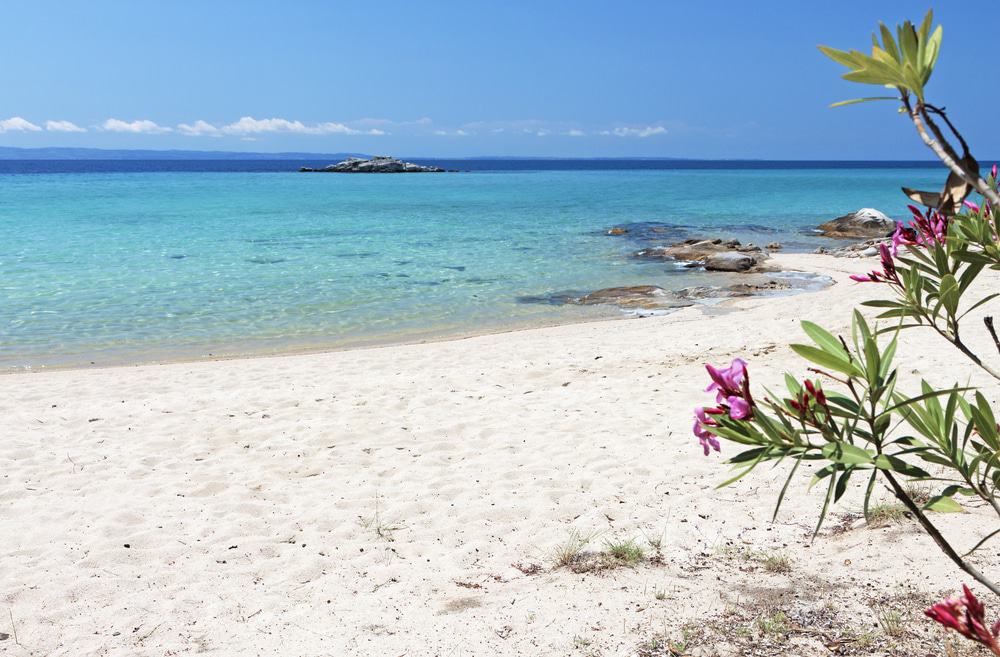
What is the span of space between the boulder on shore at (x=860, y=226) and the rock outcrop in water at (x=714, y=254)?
5432 millimetres

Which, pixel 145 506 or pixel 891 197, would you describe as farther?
pixel 891 197

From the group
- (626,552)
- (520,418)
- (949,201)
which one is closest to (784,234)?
(520,418)

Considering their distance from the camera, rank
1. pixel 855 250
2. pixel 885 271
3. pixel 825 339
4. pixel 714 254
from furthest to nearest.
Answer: pixel 855 250 < pixel 714 254 < pixel 885 271 < pixel 825 339

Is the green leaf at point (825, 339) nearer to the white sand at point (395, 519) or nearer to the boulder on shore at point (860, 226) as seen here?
the white sand at point (395, 519)

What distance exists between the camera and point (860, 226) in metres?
26.1

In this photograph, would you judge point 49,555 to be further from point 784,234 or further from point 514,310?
point 784,234

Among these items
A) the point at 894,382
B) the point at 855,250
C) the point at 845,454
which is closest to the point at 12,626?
the point at 845,454

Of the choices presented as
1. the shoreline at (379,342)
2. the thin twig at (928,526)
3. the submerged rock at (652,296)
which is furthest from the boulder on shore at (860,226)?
the thin twig at (928,526)

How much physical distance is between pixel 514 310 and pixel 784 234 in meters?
16.1

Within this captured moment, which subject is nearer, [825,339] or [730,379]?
[730,379]

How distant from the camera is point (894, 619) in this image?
126 inches

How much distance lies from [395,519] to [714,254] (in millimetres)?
16689

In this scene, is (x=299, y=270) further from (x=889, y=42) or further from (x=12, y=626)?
(x=889, y=42)

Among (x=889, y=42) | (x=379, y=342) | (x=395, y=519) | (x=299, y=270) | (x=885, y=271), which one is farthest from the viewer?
(x=299, y=270)
